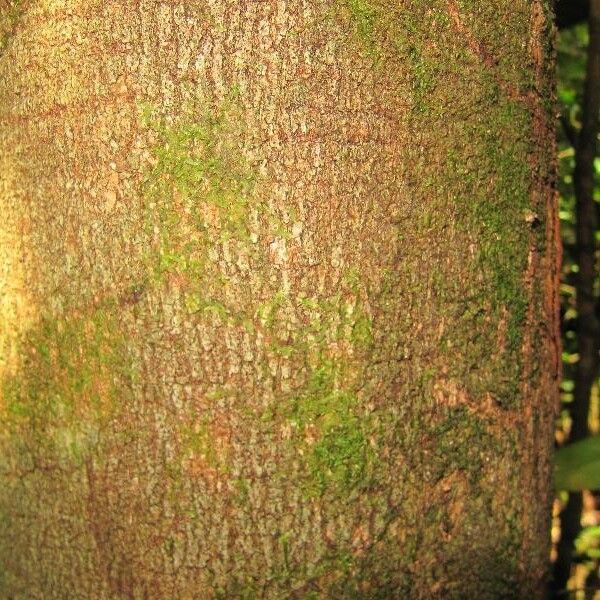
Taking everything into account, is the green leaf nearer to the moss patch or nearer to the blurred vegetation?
the moss patch

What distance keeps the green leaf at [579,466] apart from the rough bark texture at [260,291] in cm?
40

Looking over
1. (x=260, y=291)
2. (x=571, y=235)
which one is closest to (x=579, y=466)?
(x=260, y=291)

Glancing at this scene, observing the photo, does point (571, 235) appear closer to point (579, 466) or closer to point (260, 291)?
point (579, 466)

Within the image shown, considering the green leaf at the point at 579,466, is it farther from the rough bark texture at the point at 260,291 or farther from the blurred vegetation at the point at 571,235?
the blurred vegetation at the point at 571,235

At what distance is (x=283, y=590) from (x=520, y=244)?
0.58 metres

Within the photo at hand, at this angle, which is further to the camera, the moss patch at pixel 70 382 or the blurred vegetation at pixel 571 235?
the blurred vegetation at pixel 571 235

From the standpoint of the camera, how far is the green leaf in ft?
→ 4.27

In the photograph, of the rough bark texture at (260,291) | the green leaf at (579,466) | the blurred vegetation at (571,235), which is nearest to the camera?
the rough bark texture at (260,291)

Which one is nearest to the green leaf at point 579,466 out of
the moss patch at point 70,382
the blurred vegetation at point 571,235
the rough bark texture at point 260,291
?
the rough bark texture at point 260,291

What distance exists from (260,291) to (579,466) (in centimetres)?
82

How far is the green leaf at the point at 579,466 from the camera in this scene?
51.3 inches

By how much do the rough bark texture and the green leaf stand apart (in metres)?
0.40

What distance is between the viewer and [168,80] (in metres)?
0.86

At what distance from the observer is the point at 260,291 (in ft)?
2.85
